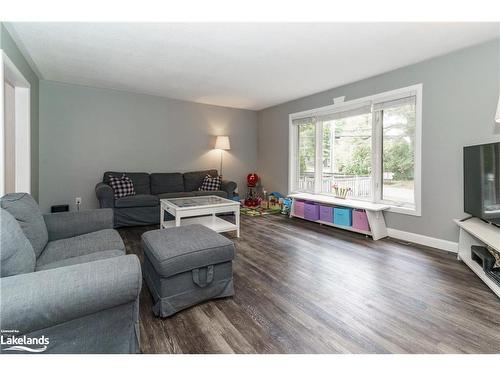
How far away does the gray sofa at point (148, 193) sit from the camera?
3895 millimetres

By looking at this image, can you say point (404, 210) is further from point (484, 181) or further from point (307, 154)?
point (307, 154)

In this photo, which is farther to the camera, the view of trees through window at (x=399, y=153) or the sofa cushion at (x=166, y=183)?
the sofa cushion at (x=166, y=183)

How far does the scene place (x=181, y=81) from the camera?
157 inches

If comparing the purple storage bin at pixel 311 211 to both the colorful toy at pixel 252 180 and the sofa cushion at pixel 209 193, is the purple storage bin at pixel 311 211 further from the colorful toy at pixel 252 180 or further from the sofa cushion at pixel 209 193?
the colorful toy at pixel 252 180

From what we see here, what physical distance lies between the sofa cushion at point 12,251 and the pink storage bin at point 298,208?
3760mm

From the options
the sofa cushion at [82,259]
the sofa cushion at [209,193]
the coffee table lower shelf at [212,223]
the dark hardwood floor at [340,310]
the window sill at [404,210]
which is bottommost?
the dark hardwood floor at [340,310]

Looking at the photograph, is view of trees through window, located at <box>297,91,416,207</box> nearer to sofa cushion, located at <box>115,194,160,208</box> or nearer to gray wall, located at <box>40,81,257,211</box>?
gray wall, located at <box>40,81,257,211</box>

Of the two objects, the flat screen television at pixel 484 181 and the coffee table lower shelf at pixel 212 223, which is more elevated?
the flat screen television at pixel 484 181

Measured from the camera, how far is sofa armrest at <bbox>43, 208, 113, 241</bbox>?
211 cm

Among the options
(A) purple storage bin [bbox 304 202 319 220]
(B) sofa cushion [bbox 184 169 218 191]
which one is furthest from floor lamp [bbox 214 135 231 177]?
(A) purple storage bin [bbox 304 202 319 220]

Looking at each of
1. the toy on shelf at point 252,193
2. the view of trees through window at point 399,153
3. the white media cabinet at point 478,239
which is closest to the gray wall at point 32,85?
the toy on shelf at point 252,193

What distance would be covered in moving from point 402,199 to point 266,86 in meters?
2.66
